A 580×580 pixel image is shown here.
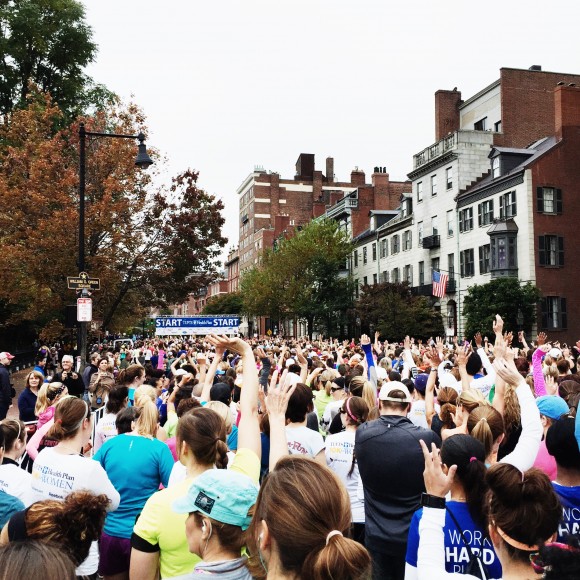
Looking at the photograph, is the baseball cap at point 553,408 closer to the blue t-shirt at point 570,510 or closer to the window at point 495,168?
the blue t-shirt at point 570,510

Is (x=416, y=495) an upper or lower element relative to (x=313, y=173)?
lower

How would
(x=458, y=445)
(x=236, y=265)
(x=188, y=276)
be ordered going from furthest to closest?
(x=236, y=265) < (x=188, y=276) < (x=458, y=445)

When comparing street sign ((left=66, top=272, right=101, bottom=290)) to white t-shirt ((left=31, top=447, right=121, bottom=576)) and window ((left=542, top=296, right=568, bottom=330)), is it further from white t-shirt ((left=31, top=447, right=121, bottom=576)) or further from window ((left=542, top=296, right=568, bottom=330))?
window ((left=542, top=296, right=568, bottom=330))

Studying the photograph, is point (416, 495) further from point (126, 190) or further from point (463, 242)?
point (463, 242)

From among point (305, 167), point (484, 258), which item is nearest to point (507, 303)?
point (484, 258)

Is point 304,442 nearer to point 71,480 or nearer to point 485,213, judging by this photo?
point 71,480

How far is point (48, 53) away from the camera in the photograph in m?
35.4

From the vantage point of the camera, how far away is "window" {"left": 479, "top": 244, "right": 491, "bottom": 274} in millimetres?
43125

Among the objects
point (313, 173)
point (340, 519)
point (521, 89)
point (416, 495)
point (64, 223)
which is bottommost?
point (416, 495)

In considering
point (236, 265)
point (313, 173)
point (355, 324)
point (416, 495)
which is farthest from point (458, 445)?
point (236, 265)

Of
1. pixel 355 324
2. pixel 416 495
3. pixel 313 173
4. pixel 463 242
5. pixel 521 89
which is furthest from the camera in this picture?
pixel 313 173

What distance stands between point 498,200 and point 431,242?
8361 millimetres

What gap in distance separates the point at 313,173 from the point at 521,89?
2547 inches

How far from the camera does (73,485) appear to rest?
13.7ft
